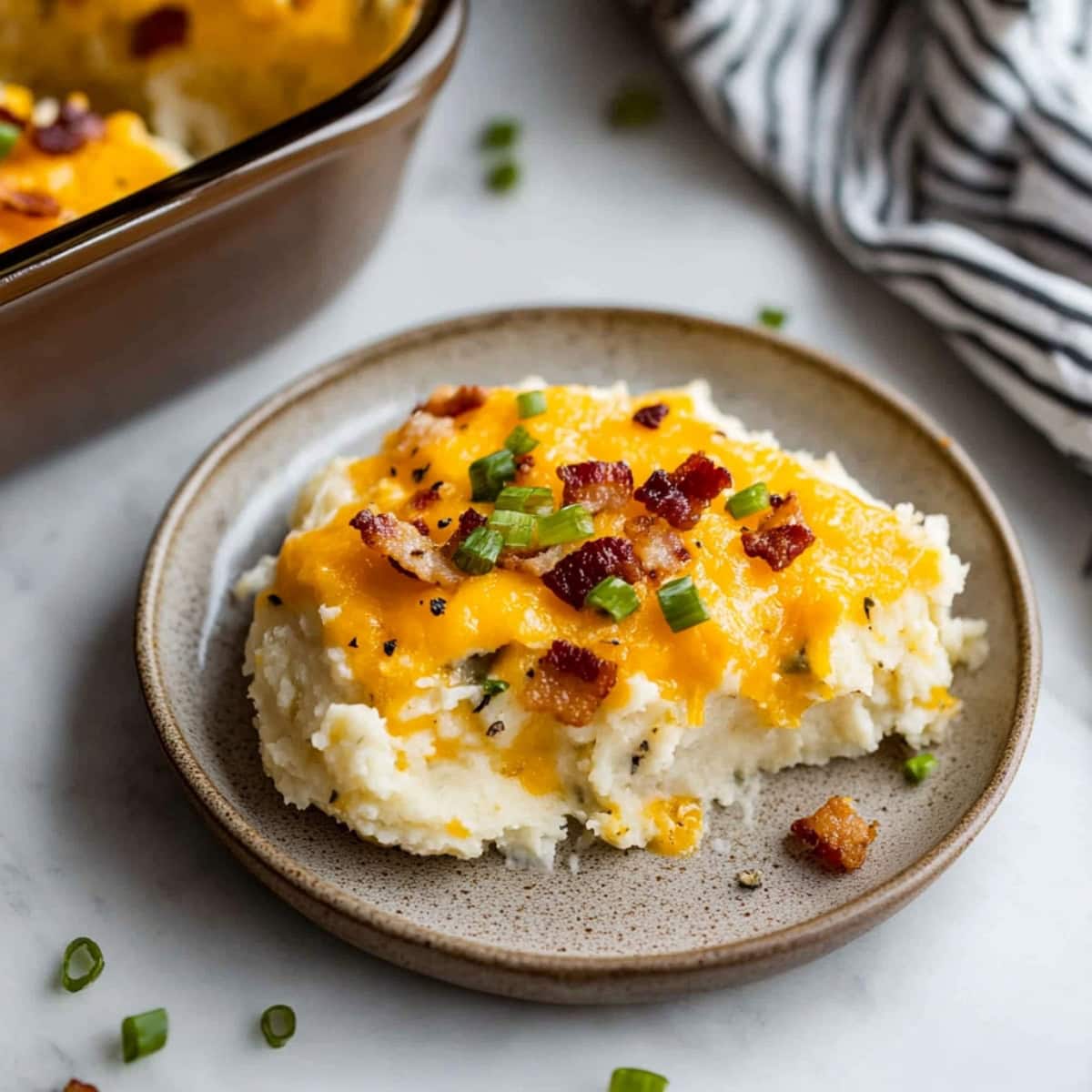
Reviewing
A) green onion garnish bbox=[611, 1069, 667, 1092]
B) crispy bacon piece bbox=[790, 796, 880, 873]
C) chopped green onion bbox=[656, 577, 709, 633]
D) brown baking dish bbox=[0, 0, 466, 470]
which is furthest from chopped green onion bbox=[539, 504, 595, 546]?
brown baking dish bbox=[0, 0, 466, 470]

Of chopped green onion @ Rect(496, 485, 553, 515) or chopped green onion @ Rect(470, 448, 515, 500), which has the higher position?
chopped green onion @ Rect(496, 485, 553, 515)

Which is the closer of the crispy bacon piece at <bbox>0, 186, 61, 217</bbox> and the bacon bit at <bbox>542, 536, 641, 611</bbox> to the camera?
the bacon bit at <bbox>542, 536, 641, 611</bbox>

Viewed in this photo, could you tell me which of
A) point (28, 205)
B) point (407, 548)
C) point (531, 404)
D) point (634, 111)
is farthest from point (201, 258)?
point (634, 111)

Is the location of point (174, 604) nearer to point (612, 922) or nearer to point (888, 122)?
point (612, 922)

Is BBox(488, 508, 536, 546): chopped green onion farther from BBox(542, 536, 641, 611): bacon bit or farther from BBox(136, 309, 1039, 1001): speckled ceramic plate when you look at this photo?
BBox(136, 309, 1039, 1001): speckled ceramic plate

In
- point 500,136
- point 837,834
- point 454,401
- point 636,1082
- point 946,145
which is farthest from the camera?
point 500,136

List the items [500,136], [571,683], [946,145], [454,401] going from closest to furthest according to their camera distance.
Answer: [571,683], [454,401], [946,145], [500,136]

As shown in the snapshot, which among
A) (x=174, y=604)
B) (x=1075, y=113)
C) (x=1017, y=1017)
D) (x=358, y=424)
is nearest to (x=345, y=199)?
(x=358, y=424)

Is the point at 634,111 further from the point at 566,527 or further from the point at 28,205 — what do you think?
the point at 566,527
